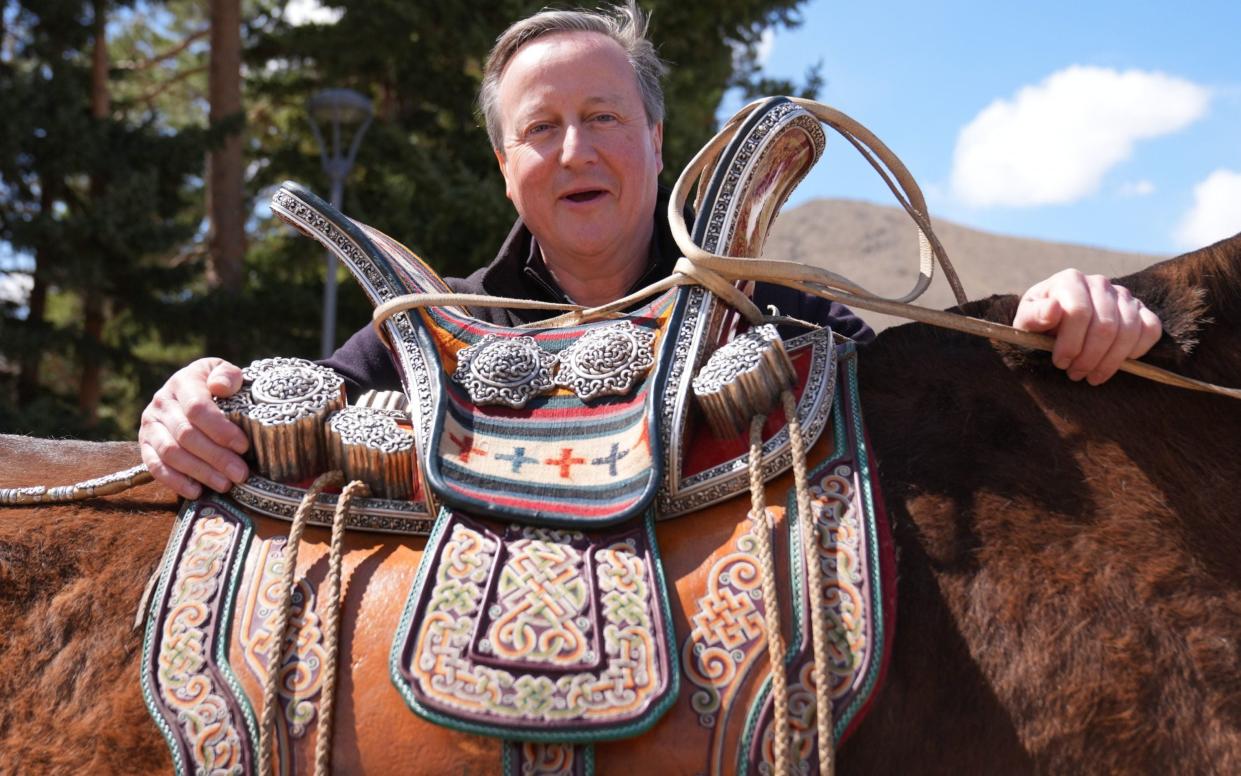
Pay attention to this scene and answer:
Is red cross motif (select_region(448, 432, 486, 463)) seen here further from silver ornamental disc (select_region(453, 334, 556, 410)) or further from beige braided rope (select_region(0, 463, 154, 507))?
beige braided rope (select_region(0, 463, 154, 507))

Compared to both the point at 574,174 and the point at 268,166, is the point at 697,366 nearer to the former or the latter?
the point at 574,174

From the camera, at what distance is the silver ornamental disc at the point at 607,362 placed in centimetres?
145

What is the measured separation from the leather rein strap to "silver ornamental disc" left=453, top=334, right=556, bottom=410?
0.09 meters

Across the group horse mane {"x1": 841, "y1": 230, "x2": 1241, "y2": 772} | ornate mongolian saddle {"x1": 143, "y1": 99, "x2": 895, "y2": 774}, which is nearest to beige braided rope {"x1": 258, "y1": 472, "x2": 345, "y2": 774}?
ornate mongolian saddle {"x1": 143, "y1": 99, "x2": 895, "y2": 774}

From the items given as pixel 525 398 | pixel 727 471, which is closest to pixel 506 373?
pixel 525 398

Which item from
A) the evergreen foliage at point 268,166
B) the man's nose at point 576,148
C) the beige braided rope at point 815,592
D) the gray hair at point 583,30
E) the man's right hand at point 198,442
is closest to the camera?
the beige braided rope at point 815,592

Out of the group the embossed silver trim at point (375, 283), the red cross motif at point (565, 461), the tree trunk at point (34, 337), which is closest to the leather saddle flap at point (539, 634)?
the red cross motif at point (565, 461)

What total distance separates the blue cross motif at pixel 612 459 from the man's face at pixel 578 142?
70 cm

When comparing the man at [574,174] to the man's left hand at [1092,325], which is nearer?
the man's left hand at [1092,325]

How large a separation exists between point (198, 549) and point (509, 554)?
0.46 meters

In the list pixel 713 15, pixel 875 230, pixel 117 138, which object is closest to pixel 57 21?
pixel 117 138

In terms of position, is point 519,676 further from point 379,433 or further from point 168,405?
point 168,405

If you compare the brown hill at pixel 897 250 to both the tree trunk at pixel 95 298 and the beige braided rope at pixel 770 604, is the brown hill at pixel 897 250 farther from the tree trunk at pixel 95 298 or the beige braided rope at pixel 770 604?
the beige braided rope at pixel 770 604

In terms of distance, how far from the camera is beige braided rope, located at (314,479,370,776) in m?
1.18
